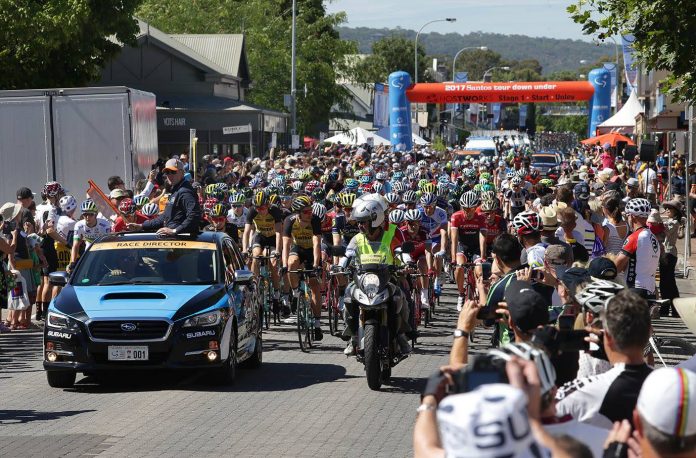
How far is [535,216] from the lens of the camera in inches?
397

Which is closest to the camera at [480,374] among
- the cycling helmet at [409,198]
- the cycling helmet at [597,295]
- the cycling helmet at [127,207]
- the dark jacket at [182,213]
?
the cycling helmet at [597,295]

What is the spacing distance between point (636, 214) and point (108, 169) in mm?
13113

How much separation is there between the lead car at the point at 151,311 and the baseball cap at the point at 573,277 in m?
4.58

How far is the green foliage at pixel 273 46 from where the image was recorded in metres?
70.0

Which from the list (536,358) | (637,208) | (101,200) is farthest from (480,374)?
(101,200)

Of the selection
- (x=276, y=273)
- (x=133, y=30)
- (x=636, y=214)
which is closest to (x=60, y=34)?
(x=133, y=30)

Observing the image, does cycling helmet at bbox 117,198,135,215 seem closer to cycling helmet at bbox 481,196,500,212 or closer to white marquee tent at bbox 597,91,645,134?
cycling helmet at bbox 481,196,500,212

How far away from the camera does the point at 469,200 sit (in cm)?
1753

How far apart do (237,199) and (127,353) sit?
7.77 m

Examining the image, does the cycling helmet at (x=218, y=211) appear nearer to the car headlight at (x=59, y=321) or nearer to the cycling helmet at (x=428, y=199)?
the cycling helmet at (x=428, y=199)

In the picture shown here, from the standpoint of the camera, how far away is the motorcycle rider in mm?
12742

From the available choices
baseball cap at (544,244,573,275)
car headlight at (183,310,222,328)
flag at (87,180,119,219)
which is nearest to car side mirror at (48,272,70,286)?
car headlight at (183,310,222,328)

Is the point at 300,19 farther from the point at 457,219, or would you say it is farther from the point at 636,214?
the point at 636,214

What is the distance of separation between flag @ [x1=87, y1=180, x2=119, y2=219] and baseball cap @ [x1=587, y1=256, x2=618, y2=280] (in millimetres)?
10797
